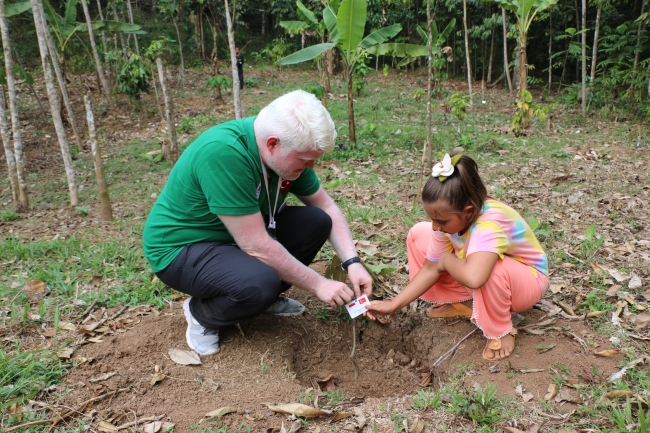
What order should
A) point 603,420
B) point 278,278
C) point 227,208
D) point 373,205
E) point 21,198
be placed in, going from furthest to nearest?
point 21,198
point 373,205
point 278,278
point 227,208
point 603,420

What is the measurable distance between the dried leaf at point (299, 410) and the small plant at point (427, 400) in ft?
1.31

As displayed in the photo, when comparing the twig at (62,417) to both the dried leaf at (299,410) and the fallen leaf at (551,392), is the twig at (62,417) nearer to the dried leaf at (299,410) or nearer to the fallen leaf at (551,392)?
the dried leaf at (299,410)

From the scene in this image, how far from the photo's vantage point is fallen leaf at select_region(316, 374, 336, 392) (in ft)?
8.05

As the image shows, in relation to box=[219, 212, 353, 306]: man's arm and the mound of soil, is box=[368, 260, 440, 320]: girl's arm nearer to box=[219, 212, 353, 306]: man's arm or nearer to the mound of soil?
box=[219, 212, 353, 306]: man's arm

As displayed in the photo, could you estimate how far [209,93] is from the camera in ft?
39.5

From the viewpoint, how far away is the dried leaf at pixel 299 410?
203 centimetres

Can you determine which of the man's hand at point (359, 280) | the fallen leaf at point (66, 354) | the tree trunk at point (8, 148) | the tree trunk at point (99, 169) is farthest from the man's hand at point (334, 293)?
the tree trunk at point (8, 148)

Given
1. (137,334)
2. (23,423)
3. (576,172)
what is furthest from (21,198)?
(576,172)

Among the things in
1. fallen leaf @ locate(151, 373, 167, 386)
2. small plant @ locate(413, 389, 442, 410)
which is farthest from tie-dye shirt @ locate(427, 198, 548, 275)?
fallen leaf @ locate(151, 373, 167, 386)

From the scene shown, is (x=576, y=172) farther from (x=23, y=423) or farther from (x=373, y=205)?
(x=23, y=423)

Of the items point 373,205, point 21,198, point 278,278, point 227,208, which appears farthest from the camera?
point 21,198

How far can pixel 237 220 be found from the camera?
217 cm

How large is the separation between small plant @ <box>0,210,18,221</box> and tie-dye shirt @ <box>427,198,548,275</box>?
192 inches

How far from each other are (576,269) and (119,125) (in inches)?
361
